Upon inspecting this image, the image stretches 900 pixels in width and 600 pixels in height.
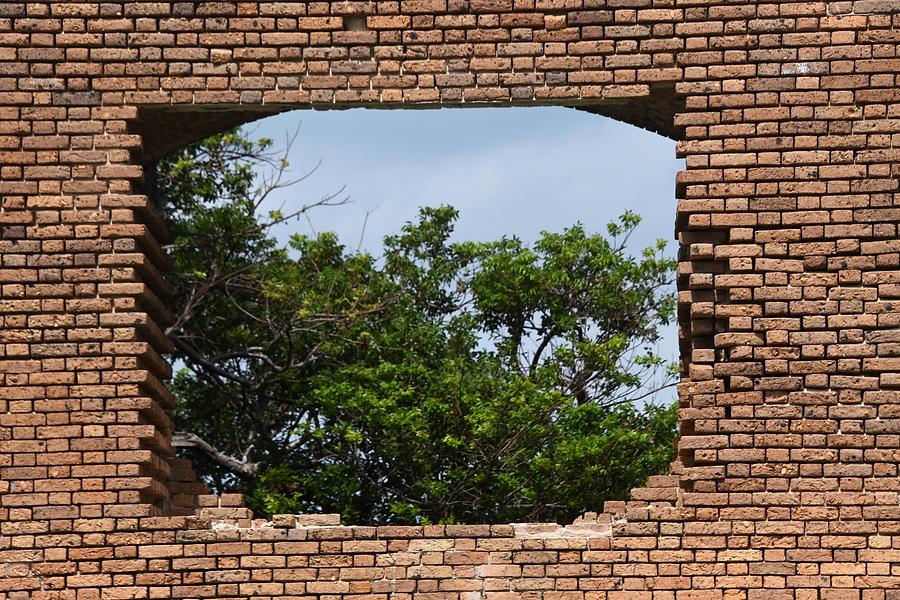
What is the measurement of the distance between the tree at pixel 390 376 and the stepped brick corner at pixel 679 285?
6118 mm

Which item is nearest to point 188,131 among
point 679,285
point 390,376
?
point 679,285

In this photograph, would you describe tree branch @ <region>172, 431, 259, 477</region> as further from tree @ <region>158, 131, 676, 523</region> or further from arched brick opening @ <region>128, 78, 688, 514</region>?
arched brick opening @ <region>128, 78, 688, 514</region>

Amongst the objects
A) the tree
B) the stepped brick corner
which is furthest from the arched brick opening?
the tree

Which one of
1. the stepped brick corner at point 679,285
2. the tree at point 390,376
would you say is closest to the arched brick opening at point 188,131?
the stepped brick corner at point 679,285

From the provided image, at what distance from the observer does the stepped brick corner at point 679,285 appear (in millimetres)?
6852

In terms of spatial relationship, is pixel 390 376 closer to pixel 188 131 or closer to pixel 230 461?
pixel 230 461

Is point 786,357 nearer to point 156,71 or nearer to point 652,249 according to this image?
point 156,71

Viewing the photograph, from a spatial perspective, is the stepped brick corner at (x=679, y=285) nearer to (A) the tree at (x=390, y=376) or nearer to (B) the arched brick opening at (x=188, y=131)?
(B) the arched brick opening at (x=188, y=131)

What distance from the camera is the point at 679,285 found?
24.4 ft

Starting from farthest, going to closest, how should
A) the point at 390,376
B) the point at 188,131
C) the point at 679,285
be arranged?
the point at 390,376
the point at 188,131
the point at 679,285

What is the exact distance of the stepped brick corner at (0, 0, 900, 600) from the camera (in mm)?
6852

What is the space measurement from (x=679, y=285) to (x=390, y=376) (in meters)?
6.90

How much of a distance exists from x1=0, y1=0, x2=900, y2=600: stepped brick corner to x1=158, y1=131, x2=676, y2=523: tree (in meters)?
6.12

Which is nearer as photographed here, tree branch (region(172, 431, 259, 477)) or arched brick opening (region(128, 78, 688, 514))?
arched brick opening (region(128, 78, 688, 514))
